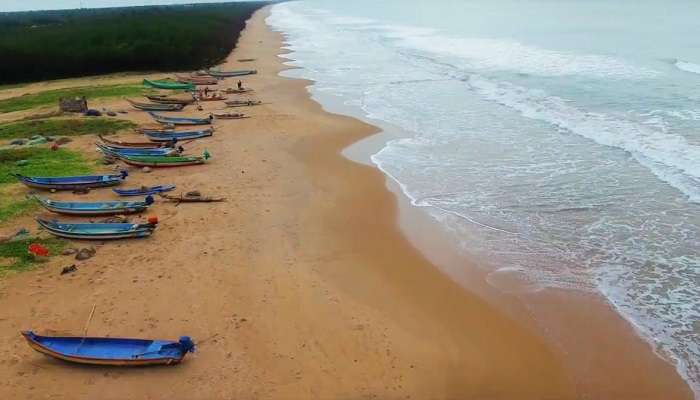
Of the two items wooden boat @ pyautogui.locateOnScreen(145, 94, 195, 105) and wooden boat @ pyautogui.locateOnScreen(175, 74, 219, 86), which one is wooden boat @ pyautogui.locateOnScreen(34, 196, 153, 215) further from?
wooden boat @ pyautogui.locateOnScreen(175, 74, 219, 86)

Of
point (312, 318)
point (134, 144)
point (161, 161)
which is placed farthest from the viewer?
point (134, 144)

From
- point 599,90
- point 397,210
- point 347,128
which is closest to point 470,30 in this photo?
point 599,90

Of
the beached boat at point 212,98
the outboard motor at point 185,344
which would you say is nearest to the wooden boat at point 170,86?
the beached boat at point 212,98

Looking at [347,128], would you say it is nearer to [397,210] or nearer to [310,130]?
[310,130]

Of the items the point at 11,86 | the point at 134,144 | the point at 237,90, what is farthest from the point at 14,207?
the point at 11,86

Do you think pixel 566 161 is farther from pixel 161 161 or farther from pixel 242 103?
pixel 242 103

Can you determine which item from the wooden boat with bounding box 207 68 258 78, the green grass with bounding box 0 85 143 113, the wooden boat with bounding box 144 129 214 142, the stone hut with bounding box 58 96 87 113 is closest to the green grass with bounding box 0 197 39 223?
the wooden boat with bounding box 144 129 214 142
